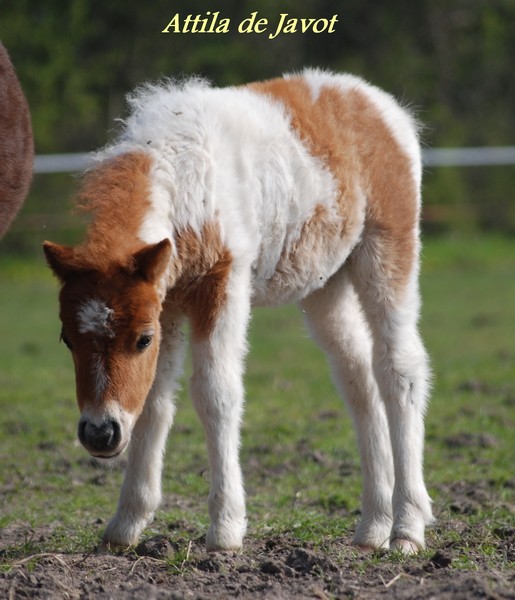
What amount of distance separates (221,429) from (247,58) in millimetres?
19605

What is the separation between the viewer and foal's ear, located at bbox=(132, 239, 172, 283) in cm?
428

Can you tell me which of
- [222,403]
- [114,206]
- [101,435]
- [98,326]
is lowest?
[101,435]

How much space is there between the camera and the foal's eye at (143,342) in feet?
14.3

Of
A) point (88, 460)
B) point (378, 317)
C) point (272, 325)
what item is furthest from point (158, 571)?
point (272, 325)

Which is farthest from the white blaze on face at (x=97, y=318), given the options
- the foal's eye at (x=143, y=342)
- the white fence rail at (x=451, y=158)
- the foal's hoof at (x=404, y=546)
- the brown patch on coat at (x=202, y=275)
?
the white fence rail at (x=451, y=158)

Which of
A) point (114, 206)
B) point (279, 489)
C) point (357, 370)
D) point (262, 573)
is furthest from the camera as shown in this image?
point (279, 489)

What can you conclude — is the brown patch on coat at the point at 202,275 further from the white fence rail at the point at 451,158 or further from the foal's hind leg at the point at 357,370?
the white fence rail at the point at 451,158

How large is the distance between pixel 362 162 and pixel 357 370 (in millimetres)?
1076

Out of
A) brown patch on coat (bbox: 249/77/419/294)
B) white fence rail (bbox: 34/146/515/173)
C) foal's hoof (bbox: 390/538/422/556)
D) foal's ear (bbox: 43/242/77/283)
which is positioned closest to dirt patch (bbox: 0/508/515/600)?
foal's hoof (bbox: 390/538/422/556)

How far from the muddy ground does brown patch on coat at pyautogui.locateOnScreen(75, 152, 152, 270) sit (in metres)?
1.22

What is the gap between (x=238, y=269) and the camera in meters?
4.81

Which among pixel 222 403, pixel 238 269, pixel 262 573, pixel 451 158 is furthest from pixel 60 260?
pixel 451 158

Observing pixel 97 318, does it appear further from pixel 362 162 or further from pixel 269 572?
pixel 362 162

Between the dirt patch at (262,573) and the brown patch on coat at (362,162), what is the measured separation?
1.50 m
